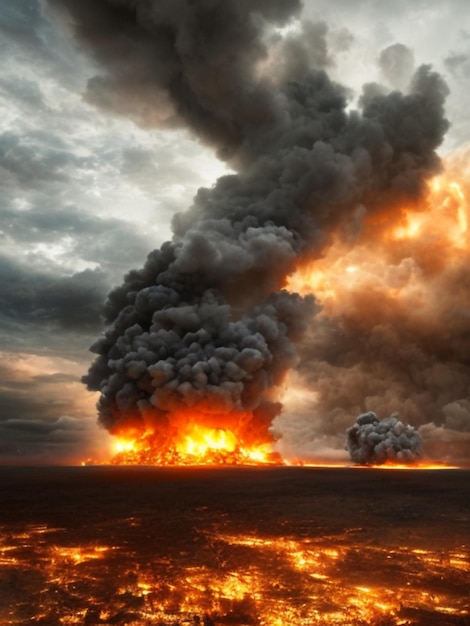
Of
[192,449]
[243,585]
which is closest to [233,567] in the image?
A: [243,585]

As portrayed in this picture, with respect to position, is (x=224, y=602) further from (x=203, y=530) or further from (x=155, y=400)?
(x=155, y=400)

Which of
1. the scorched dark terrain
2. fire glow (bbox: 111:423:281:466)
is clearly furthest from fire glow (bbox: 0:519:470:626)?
fire glow (bbox: 111:423:281:466)

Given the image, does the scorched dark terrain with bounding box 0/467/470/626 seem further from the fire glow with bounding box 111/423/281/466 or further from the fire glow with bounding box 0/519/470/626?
the fire glow with bounding box 111/423/281/466

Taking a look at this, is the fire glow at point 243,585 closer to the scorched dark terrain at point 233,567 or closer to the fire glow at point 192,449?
the scorched dark terrain at point 233,567

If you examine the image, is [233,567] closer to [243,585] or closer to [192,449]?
[243,585]

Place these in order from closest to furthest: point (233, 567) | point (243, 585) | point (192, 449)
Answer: point (243, 585) < point (233, 567) < point (192, 449)

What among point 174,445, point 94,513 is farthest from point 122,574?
point 174,445

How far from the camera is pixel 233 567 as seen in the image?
56.1 ft

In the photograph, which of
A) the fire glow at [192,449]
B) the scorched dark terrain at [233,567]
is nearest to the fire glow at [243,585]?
the scorched dark terrain at [233,567]

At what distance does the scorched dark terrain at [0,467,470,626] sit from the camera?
491 inches

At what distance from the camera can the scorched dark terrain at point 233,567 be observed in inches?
491

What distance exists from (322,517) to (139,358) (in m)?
65.1

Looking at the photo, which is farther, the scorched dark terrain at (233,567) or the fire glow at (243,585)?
the scorched dark terrain at (233,567)

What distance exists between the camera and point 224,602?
43.4ft
